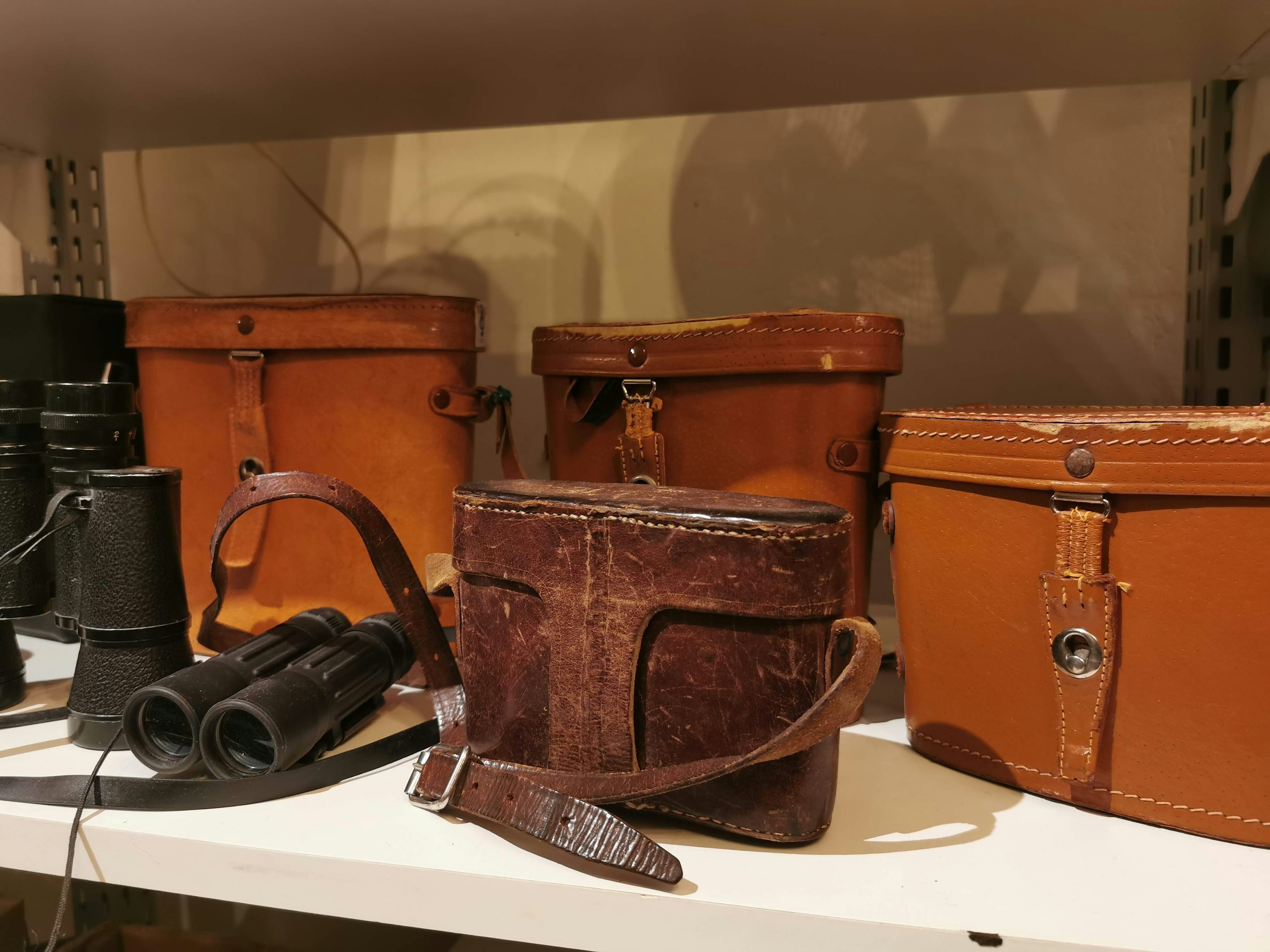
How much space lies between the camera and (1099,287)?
48.7 inches

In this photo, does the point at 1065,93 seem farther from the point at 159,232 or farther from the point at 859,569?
the point at 159,232

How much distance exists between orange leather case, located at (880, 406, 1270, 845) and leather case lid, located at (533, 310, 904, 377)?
0.10 metres

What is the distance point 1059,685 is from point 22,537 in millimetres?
990

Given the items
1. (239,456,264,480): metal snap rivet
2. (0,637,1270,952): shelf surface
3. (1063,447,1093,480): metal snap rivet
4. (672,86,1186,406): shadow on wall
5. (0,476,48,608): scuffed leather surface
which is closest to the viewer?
(0,637,1270,952): shelf surface

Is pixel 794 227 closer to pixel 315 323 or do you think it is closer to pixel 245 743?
pixel 315 323

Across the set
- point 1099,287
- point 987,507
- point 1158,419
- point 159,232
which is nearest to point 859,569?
point 987,507

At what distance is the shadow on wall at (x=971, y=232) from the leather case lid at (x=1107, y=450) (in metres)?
0.56

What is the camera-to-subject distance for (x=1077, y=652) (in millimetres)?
658

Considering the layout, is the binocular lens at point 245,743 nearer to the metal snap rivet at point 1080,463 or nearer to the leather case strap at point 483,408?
the leather case strap at point 483,408

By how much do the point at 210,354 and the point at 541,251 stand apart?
588 millimetres

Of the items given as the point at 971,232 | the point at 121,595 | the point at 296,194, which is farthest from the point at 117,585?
the point at 971,232

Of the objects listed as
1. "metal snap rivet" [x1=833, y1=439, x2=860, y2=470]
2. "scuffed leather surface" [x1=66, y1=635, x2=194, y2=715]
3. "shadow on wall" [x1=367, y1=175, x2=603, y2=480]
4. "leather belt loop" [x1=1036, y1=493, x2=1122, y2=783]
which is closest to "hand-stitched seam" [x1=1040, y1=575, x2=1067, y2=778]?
"leather belt loop" [x1=1036, y1=493, x2=1122, y2=783]

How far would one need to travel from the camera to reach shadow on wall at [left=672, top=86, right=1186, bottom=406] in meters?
1.22

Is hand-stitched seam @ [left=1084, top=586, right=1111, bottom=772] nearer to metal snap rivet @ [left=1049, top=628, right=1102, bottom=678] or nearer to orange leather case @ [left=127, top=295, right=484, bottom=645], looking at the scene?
metal snap rivet @ [left=1049, top=628, right=1102, bottom=678]
